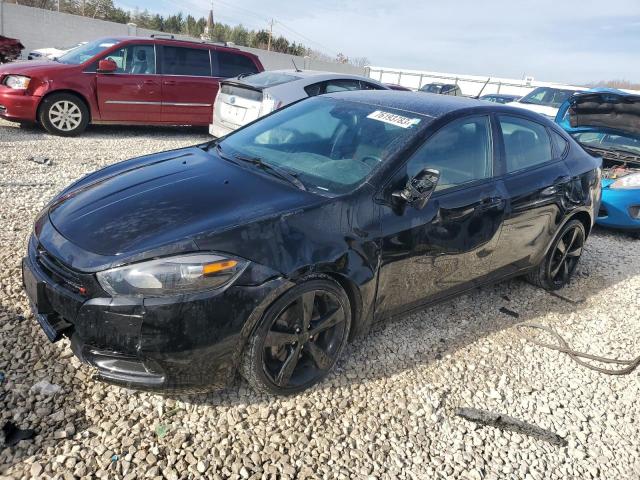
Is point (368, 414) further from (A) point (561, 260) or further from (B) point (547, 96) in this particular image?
(B) point (547, 96)

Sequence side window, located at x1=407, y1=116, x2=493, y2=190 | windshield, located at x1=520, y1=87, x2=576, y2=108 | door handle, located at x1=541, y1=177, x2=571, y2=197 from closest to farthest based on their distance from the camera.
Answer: side window, located at x1=407, y1=116, x2=493, y2=190
door handle, located at x1=541, y1=177, x2=571, y2=197
windshield, located at x1=520, y1=87, x2=576, y2=108

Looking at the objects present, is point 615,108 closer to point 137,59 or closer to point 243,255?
point 243,255

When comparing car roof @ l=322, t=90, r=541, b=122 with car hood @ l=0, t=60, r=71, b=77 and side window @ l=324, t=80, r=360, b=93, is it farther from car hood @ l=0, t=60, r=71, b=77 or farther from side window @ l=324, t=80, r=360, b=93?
car hood @ l=0, t=60, r=71, b=77

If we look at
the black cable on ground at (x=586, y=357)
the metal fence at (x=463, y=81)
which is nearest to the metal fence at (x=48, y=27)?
the metal fence at (x=463, y=81)

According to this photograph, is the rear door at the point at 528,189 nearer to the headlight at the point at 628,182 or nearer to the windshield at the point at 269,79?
the headlight at the point at 628,182

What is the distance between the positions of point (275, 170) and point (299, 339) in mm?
1018

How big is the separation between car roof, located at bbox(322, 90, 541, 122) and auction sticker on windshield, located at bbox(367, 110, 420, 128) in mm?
97

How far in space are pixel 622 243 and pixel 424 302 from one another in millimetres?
4128

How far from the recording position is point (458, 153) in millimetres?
3264

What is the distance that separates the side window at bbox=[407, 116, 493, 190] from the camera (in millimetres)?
3029

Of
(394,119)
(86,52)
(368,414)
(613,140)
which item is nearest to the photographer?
(368,414)

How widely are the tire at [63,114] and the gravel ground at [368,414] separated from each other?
4.88m

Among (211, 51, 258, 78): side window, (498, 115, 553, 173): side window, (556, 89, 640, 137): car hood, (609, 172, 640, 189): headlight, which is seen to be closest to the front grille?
(498, 115, 553, 173): side window

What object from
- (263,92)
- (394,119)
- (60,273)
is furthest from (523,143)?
(263,92)
